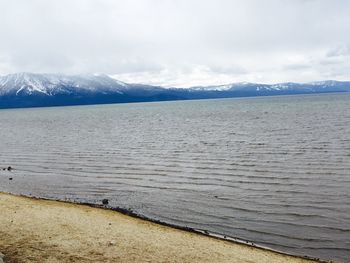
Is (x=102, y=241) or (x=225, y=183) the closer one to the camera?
Answer: (x=102, y=241)

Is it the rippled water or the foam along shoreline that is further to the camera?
the rippled water

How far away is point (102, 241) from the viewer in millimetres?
16500

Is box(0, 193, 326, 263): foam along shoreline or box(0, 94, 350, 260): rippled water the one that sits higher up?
box(0, 193, 326, 263): foam along shoreline

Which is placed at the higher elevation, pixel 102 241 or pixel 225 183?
pixel 102 241

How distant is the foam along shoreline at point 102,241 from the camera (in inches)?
577

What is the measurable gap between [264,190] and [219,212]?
6.44 m

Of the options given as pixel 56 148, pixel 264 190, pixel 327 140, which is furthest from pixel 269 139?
pixel 56 148

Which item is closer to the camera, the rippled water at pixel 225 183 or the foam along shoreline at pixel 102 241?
the foam along shoreline at pixel 102 241

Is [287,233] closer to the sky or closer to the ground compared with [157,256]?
closer to the ground

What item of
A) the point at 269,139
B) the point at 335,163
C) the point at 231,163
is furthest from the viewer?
the point at 269,139

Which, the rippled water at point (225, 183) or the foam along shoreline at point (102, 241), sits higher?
the foam along shoreline at point (102, 241)

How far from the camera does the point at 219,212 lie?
24.1 meters

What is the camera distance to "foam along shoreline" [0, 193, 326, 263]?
48.1 feet

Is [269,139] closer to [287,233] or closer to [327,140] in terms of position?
[327,140]
